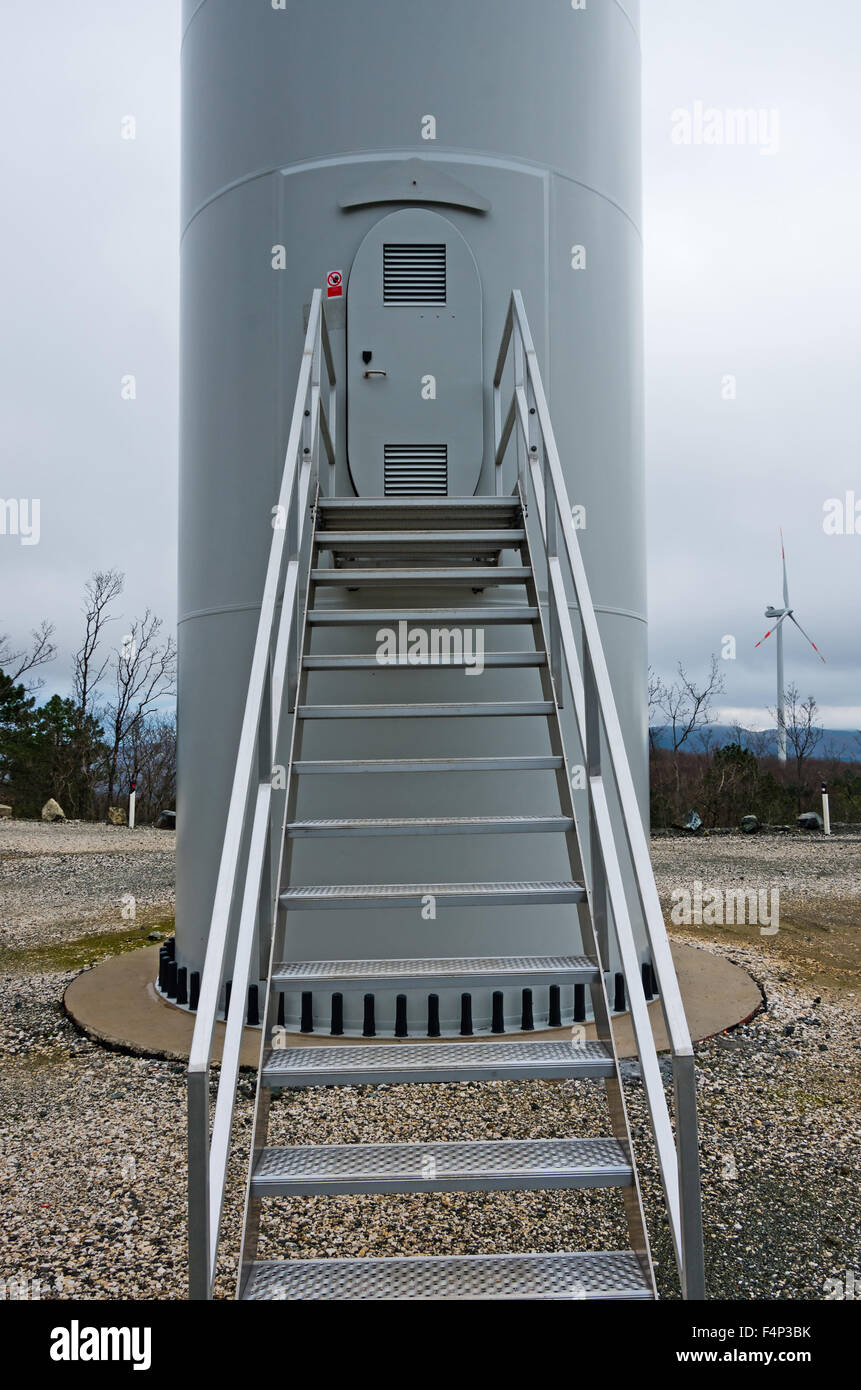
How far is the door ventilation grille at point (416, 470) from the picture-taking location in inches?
197

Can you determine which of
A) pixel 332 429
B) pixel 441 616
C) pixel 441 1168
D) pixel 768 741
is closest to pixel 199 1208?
pixel 441 1168

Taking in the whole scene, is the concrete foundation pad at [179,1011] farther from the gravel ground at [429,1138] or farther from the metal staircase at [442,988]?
the metal staircase at [442,988]

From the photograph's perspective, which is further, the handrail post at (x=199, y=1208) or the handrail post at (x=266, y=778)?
the handrail post at (x=266, y=778)

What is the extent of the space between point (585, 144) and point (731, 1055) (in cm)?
522

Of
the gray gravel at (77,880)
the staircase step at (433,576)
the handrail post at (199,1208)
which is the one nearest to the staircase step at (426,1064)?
the handrail post at (199,1208)

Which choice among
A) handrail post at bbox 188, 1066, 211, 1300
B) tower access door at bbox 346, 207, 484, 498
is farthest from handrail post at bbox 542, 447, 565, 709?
handrail post at bbox 188, 1066, 211, 1300

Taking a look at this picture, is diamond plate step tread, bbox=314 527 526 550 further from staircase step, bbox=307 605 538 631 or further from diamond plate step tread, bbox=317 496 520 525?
staircase step, bbox=307 605 538 631

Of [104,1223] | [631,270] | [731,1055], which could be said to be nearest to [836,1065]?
[731,1055]

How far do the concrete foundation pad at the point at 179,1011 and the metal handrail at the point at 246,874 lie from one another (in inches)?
77.7

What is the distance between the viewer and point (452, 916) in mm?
4734

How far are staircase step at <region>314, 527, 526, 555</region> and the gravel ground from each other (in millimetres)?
2498

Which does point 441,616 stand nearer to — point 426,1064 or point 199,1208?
point 426,1064
